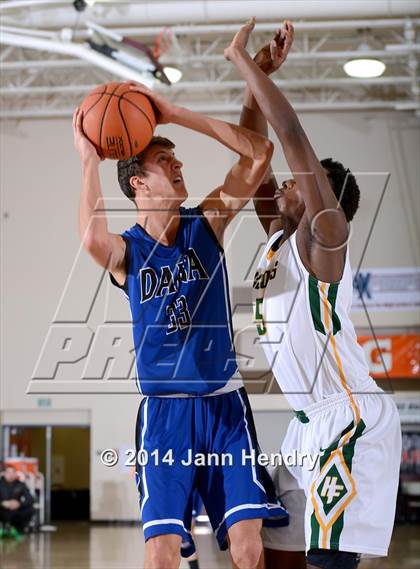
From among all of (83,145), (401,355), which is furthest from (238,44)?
(401,355)

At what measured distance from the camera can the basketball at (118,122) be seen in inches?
142

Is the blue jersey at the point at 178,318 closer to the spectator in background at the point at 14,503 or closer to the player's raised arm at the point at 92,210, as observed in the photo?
the player's raised arm at the point at 92,210

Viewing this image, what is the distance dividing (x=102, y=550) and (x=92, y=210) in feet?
27.1

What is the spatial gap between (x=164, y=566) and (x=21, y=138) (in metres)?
12.4

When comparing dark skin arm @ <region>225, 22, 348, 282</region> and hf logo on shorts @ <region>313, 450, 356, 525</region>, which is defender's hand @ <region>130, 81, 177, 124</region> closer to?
dark skin arm @ <region>225, 22, 348, 282</region>

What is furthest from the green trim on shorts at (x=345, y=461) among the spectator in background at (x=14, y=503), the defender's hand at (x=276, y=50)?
the spectator in background at (x=14, y=503)

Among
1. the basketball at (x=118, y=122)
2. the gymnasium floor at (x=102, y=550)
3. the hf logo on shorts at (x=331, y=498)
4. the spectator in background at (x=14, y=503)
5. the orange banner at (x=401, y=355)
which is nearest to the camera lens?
the hf logo on shorts at (x=331, y=498)

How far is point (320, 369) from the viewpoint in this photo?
146 inches

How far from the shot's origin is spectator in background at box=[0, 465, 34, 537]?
506 inches

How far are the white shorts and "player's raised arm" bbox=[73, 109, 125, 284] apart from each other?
1089 mm

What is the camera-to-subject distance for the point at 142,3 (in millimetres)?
11766

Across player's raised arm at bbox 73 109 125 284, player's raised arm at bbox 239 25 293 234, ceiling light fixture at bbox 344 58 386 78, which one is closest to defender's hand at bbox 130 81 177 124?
player's raised arm at bbox 73 109 125 284

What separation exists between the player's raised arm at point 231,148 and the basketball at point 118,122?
8 centimetres

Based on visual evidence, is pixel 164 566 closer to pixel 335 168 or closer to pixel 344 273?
pixel 344 273
